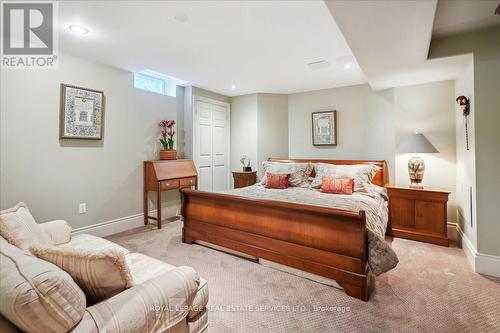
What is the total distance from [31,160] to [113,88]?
4.61 ft

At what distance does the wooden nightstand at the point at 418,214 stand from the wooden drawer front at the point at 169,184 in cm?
319

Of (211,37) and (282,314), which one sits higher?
(211,37)

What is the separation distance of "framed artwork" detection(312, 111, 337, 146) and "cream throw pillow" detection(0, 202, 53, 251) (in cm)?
416

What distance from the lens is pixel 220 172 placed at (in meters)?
5.27

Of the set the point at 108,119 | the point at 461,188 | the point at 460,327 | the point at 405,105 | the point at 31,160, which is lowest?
the point at 460,327

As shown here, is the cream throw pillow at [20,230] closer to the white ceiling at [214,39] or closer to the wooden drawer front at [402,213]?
the white ceiling at [214,39]

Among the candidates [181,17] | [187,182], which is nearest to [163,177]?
[187,182]

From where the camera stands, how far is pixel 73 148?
318 centimetres

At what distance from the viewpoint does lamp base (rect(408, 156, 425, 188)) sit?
335cm

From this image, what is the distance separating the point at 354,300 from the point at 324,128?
3.26 metres

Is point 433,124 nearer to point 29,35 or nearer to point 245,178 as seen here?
point 245,178

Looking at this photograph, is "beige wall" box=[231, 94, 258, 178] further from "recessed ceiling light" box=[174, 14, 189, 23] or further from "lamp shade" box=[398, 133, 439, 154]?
"recessed ceiling light" box=[174, 14, 189, 23]

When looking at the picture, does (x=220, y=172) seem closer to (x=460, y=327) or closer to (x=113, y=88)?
(x=113, y=88)

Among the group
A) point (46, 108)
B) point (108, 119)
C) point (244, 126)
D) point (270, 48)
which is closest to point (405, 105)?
point (270, 48)
